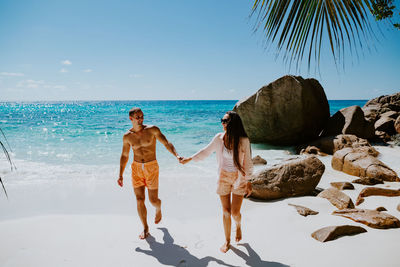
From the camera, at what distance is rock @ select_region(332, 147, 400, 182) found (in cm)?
536

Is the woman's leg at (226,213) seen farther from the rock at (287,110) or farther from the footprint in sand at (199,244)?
the rock at (287,110)

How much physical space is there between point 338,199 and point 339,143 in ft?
16.8

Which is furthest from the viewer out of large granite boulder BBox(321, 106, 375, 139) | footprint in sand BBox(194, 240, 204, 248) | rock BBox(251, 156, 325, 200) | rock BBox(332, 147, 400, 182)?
large granite boulder BBox(321, 106, 375, 139)

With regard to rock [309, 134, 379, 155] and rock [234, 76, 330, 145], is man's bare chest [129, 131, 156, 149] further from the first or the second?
rock [234, 76, 330, 145]

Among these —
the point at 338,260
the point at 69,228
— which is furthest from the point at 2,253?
the point at 338,260

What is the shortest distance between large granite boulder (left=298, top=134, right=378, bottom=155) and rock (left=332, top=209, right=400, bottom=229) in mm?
5493

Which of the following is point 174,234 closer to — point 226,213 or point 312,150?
point 226,213

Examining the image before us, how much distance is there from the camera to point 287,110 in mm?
10742

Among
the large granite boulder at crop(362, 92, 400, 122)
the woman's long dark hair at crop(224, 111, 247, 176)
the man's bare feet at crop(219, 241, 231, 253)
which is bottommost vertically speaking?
the man's bare feet at crop(219, 241, 231, 253)

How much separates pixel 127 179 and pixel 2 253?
3.48 m

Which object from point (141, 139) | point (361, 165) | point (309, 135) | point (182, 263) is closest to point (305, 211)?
point (182, 263)

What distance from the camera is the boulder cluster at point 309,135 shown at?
4.70 meters

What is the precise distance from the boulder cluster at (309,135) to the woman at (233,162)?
1767 mm

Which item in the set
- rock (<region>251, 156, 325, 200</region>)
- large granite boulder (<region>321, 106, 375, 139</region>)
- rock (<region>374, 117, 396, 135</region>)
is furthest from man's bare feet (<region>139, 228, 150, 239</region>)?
rock (<region>374, 117, 396, 135</region>)
